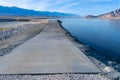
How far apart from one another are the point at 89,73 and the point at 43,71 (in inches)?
81.3

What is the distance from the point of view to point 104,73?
10.8 metres

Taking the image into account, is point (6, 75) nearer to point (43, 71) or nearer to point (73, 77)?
point (43, 71)

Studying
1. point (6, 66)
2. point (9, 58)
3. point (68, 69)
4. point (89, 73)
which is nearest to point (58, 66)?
point (68, 69)

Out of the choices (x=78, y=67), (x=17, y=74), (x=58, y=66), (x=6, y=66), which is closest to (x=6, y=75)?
(x=17, y=74)

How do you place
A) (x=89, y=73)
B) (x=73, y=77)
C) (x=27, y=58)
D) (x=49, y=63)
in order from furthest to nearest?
(x=27, y=58) < (x=49, y=63) < (x=89, y=73) < (x=73, y=77)

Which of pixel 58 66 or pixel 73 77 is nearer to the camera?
pixel 73 77

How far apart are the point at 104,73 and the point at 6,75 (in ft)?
14.1

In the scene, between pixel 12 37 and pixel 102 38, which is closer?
pixel 12 37

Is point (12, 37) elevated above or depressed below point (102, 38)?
above

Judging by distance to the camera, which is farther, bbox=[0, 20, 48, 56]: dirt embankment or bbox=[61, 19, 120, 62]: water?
bbox=[61, 19, 120, 62]: water

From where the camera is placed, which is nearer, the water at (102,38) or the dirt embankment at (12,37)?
the dirt embankment at (12,37)

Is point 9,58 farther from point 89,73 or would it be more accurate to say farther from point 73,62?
point 89,73

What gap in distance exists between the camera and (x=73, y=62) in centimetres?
1284

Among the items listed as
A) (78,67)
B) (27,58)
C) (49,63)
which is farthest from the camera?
(27,58)
